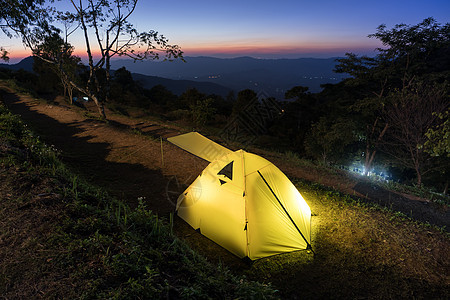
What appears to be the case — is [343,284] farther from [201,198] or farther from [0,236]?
[0,236]

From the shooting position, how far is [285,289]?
182 inches

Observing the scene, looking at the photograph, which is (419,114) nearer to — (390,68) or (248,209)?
(390,68)

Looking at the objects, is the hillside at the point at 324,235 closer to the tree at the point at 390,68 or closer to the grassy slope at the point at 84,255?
the grassy slope at the point at 84,255

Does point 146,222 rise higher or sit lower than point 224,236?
higher

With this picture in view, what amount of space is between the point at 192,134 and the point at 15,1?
55.4 ft

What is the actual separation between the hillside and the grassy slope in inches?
4.4

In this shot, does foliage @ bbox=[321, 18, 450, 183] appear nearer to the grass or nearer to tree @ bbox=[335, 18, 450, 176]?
tree @ bbox=[335, 18, 450, 176]

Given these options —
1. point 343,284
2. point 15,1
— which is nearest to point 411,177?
point 343,284

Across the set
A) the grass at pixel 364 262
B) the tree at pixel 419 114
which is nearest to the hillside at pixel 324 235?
the grass at pixel 364 262

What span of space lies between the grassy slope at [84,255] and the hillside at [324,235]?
111mm

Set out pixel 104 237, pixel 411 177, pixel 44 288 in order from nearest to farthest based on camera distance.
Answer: pixel 44 288 < pixel 104 237 < pixel 411 177

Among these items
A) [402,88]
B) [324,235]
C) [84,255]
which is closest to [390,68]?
[402,88]

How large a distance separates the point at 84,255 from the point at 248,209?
144 inches

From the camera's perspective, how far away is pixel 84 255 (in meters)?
3.21
